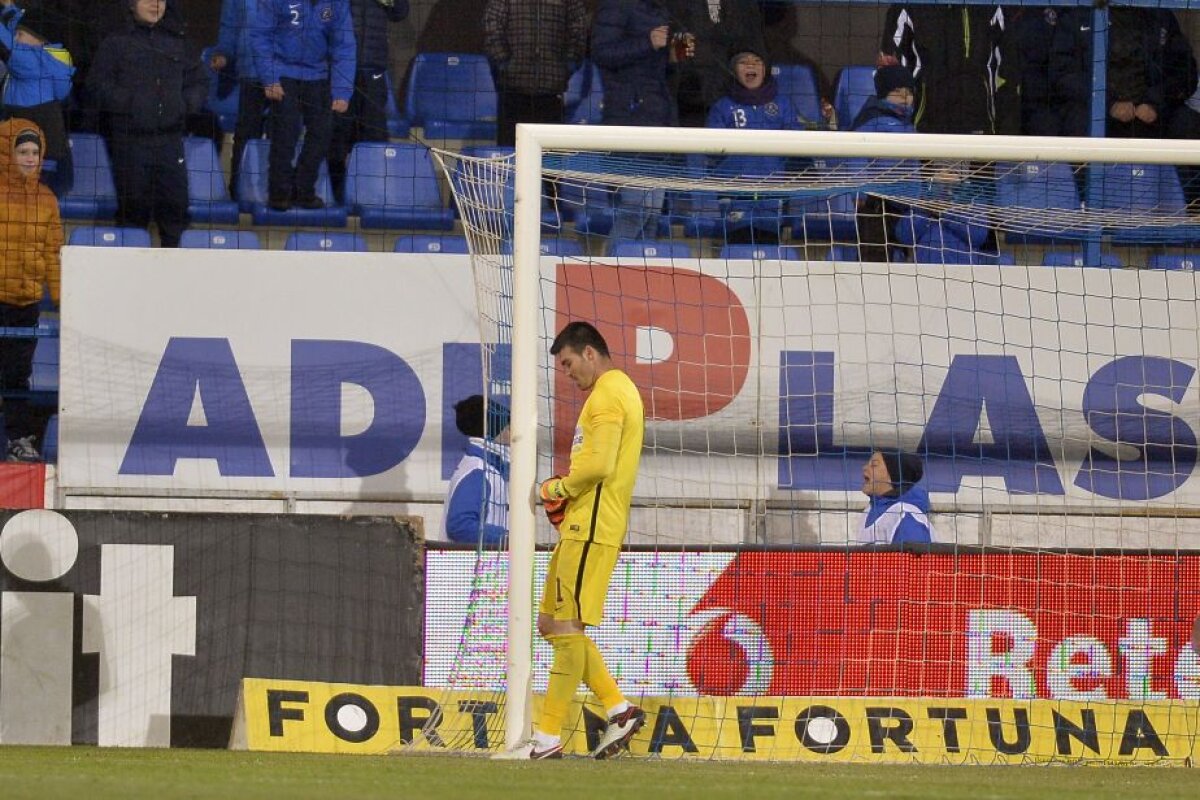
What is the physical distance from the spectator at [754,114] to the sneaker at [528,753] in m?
4.67

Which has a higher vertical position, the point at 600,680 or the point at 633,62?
the point at 633,62

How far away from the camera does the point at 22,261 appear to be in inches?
410

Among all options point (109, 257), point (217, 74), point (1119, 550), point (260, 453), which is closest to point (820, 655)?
point (1119, 550)

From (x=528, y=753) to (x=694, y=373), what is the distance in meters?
3.64

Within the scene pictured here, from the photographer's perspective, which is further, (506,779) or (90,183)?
(90,183)

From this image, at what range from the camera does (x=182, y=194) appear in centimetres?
1079

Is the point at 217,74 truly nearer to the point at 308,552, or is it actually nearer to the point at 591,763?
the point at 308,552

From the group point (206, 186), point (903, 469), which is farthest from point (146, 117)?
point (903, 469)

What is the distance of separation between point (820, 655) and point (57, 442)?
499 centimetres

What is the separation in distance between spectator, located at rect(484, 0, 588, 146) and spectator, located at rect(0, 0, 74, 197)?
9.60 ft

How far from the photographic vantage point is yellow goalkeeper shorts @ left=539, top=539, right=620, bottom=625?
6770mm

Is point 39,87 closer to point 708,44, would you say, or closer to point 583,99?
point 583,99

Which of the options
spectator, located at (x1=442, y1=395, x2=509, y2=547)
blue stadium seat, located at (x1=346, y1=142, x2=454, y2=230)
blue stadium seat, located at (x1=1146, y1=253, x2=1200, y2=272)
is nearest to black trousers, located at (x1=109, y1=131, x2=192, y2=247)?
blue stadium seat, located at (x1=346, y1=142, x2=454, y2=230)

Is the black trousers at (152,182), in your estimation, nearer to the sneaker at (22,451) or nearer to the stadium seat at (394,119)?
the stadium seat at (394,119)
